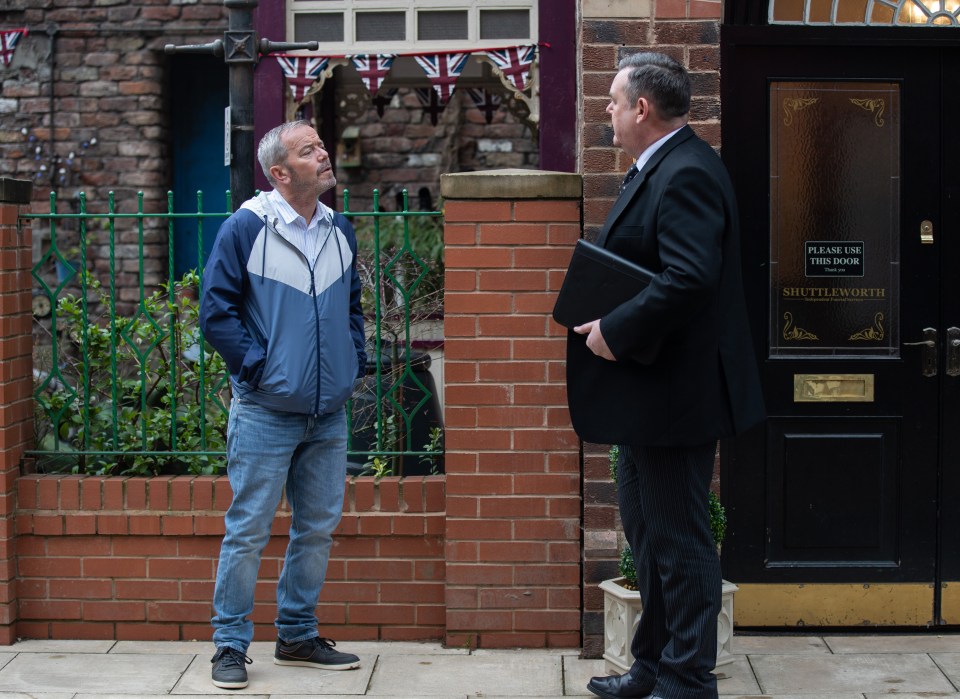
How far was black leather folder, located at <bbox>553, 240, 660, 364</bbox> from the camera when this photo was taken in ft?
11.9

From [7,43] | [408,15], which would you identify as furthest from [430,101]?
[7,43]

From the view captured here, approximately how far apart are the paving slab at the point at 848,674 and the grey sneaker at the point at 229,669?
173cm

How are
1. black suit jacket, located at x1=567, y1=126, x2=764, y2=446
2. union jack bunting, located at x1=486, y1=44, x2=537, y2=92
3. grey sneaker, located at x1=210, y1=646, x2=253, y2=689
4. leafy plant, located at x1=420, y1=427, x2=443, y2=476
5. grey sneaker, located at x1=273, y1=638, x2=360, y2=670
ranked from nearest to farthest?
black suit jacket, located at x1=567, y1=126, x2=764, y2=446 → grey sneaker, located at x1=210, y1=646, x2=253, y2=689 → grey sneaker, located at x1=273, y1=638, x2=360, y2=670 → leafy plant, located at x1=420, y1=427, x2=443, y2=476 → union jack bunting, located at x1=486, y1=44, x2=537, y2=92

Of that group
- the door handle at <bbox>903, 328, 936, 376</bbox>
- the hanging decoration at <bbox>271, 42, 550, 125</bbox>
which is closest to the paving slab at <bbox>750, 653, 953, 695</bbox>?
the door handle at <bbox>903, 328, 936, 376</bbox>

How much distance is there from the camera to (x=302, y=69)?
271 inches

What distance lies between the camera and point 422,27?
694 centimetres

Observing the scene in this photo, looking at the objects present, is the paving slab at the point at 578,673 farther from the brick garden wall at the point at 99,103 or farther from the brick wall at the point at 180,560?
the brick garden wall at the point at 99,103

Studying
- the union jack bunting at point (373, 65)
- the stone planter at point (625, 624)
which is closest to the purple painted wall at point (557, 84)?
the union jack bunting at point (373, 65)

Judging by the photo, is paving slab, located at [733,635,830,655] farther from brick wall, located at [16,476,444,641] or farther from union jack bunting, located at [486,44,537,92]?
union jack bunting, located at [486,44,537,92]

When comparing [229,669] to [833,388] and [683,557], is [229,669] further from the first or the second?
[833,388]

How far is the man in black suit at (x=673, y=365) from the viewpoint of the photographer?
3.60 meters

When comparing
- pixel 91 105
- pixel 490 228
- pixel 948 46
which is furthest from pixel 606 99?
pixel 91 105

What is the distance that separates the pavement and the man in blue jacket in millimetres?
147

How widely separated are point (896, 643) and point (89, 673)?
9.46ft
